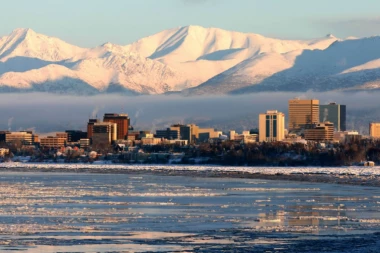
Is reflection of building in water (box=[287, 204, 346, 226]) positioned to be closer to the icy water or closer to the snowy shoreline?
the icy water

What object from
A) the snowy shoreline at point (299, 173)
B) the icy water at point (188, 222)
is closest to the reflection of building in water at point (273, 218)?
the icy water at point (188, 222)

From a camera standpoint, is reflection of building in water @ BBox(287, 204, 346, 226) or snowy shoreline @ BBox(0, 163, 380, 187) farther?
snowy shoreline @ BBox(0, 163, 380, 187)

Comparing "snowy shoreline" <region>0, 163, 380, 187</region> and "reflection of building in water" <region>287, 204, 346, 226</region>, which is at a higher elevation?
"snowy shoreline" <region>0, 163, 380, 187</region>

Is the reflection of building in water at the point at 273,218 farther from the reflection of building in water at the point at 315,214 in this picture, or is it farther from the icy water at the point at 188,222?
the reflection of building in water at the point at 315,214

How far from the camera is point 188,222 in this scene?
54156mm

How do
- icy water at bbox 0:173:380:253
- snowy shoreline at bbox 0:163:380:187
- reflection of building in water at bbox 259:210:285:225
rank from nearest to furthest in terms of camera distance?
icy water at bbox 0:173:380:253 → reflection of building in water at bbox 259:210:285:225 → snowy shoreline at bbox 0:163:380:187

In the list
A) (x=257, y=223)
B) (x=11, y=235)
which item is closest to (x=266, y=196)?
(x=257, y=223)

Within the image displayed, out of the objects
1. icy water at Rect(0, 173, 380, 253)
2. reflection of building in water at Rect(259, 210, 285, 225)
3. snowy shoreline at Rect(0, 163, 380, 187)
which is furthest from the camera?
snowy shoreline at Rect(0, 163, 380, 187)

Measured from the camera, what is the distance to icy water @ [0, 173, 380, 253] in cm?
4397

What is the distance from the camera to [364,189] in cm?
9119

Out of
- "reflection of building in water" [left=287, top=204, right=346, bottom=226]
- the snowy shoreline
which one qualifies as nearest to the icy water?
"reflection of building in water" [left=287, top=204, right=346, bottom=226]

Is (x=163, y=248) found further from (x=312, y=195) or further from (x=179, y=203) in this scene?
(x=312, y=195)

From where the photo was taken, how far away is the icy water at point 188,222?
4397 centimetres

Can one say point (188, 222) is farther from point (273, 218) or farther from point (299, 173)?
point (299, 173)
